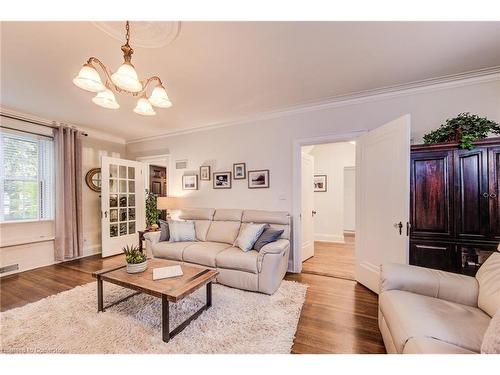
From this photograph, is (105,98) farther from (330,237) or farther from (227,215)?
(330,237)

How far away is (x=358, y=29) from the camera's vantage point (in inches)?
64.5

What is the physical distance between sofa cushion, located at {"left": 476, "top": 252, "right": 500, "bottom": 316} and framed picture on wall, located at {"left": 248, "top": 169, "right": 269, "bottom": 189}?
2.48 metres

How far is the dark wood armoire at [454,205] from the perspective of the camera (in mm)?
1847

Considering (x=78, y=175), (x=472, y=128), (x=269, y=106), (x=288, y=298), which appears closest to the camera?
(x=472, y=128)

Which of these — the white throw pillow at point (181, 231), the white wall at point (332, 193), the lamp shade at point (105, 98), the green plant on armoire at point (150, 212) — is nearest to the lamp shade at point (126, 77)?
the lamp shade at point (105, 98)

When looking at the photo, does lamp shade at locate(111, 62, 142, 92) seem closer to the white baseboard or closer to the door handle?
the door handle

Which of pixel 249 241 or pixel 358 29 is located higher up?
pixel 358 29

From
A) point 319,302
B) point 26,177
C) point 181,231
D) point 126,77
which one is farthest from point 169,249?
point 26,177

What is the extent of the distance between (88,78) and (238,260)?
2.20 m

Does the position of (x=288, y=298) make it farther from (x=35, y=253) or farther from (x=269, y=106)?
(x=35, y=253)

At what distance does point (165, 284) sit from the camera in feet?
6.11

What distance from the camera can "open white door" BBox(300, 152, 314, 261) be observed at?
11.9ft
